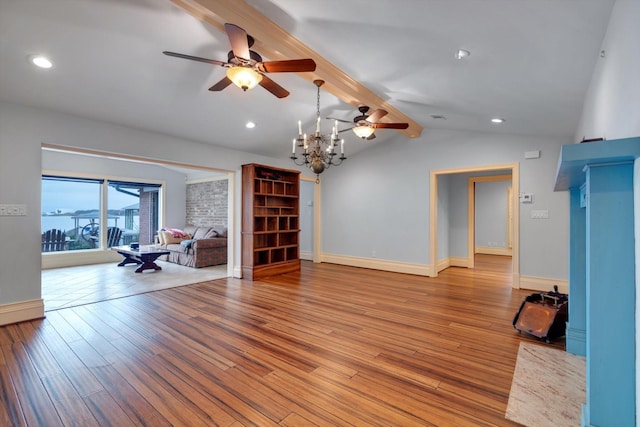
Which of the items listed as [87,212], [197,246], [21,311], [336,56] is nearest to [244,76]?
[336,56]

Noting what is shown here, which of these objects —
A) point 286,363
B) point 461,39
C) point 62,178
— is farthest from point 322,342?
point 62,178

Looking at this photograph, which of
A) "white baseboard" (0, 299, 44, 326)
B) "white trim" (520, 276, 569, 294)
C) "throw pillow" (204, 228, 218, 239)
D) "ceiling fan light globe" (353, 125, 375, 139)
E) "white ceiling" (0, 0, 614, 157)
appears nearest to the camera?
"white ceiling" (0, 0, 614, 157)

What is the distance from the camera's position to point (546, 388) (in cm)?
215

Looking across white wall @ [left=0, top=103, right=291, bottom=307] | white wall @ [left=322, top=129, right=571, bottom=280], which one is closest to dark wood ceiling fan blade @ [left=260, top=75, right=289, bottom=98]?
white wall @ [left=0, top=103, right=291, bottom=307]

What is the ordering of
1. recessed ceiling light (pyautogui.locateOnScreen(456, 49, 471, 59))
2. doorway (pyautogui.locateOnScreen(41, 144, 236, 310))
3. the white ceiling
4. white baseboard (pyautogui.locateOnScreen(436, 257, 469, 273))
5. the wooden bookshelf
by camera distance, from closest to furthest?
the white ceiling → recessed ceiling light (pyautogui.locateOnScreen(456, 49, 471, 59)) → doorway (pyautogui.locateOnScreen(41, 144, 236, 310)) → the wooden bookshelf → white baseboard (pyautogui.locateOnScreen(436, 257, 469, 273))

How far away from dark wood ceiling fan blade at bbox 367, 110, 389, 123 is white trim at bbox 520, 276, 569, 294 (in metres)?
3.78

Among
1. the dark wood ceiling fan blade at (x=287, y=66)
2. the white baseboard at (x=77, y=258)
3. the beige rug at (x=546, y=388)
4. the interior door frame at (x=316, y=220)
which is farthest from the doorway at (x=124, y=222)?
the beige rug at (x=546, y=388)

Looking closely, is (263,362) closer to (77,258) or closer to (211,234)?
(211,234)

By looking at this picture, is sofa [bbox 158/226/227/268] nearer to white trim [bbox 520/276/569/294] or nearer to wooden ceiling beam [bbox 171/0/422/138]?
wooden ceiling beam [bbox 171/0/422/138]

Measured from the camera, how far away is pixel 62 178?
287 inches

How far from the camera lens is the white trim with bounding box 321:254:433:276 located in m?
6.11

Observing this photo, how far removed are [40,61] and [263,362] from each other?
3.53 metres

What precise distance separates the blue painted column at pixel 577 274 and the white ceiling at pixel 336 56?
47.3 inches

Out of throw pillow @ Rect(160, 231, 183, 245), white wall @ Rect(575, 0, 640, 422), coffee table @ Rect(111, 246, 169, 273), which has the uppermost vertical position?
white wall @ Rect(575, 0, 640, 422)
